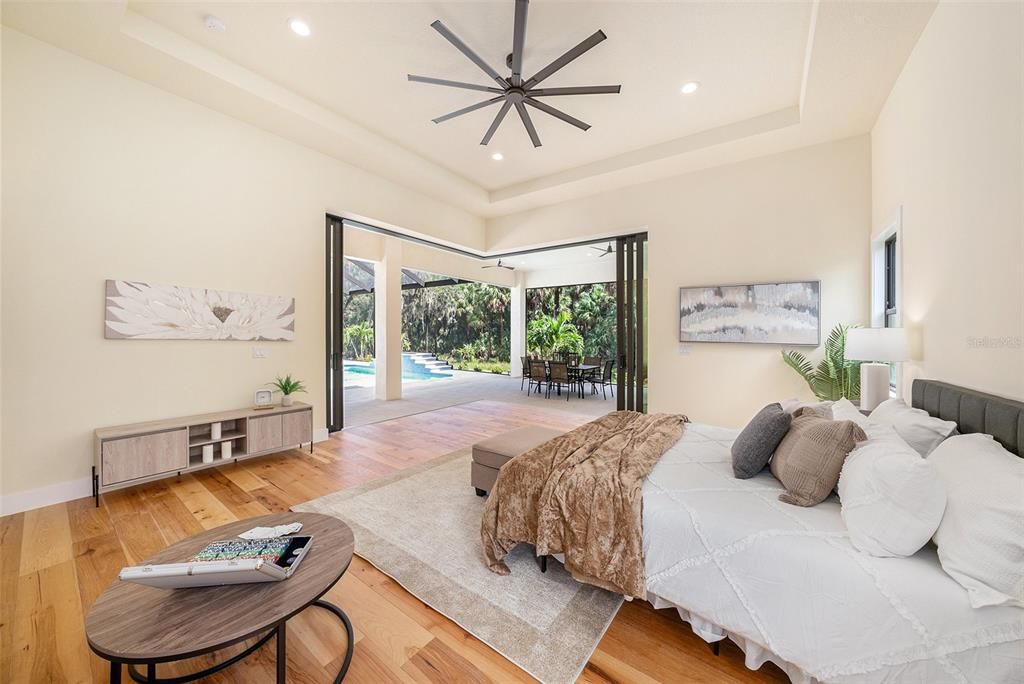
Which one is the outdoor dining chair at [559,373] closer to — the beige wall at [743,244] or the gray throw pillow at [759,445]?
the beige wall at [743,244]

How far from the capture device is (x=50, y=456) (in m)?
2.86

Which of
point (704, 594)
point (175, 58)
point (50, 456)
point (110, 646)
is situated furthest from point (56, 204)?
point (704, 594)

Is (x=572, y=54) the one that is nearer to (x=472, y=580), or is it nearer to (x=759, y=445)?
(x=759, y=445)

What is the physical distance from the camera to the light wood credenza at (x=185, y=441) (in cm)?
284

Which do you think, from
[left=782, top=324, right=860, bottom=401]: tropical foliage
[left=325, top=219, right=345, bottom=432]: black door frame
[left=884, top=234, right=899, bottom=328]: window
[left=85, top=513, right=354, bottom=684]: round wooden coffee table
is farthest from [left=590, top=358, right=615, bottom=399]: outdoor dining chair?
[left=85, top=513, right=354, bottom=684]: round wooden coffee table

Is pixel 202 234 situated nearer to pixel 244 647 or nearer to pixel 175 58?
pixel 175 58

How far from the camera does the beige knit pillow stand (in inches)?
64.3

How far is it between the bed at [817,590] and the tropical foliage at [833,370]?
2058 mm

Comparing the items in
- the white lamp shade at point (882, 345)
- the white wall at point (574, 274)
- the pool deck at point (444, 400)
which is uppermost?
the white wall at point (574, 274)

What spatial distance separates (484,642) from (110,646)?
1225mm

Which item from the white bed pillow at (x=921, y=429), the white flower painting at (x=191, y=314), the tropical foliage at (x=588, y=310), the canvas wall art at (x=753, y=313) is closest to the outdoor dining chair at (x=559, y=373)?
the tropical foliage at (x=588, y=310)

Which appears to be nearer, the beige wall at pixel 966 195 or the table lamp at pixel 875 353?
the beige wall at pixel 966 195

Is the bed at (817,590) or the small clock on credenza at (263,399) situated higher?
the small clock on credenza at (263,399)

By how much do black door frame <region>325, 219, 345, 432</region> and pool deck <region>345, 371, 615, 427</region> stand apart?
1.47 feet
